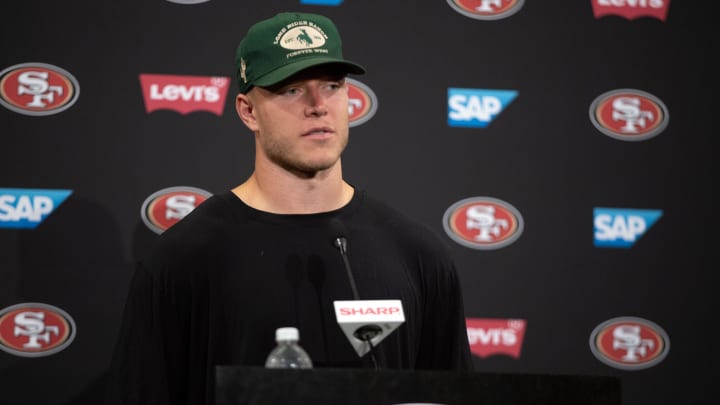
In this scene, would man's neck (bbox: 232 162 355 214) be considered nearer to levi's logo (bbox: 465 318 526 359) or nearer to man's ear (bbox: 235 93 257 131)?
man's ear (bbox: 235 93 257 131)

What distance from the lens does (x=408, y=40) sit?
348cm

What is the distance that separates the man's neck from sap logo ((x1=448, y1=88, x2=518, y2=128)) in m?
0.89

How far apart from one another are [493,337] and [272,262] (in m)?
1.12

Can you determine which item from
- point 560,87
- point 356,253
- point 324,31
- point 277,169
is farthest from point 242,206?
point 560,87

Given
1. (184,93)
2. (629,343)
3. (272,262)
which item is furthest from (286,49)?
(629,343)

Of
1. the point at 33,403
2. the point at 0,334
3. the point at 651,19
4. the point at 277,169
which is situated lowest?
the point at 33,403

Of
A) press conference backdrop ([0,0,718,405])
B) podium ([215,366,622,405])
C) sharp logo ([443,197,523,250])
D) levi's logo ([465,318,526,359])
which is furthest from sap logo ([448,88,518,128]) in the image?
podium ([215,366,622,405])

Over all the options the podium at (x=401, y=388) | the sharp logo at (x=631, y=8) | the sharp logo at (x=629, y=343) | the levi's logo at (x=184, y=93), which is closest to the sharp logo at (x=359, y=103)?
the levi's logo at (x=184, y=93)

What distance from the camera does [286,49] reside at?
8.45ft

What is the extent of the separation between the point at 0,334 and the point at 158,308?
32.9 inches

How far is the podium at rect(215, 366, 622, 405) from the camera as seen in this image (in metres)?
1.67

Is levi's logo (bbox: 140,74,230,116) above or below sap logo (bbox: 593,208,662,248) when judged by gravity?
above

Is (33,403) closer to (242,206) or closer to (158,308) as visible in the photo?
(158,308)

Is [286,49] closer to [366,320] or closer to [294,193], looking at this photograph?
[294,193]
